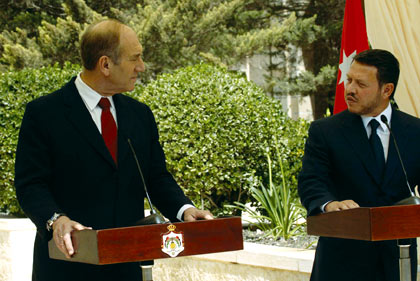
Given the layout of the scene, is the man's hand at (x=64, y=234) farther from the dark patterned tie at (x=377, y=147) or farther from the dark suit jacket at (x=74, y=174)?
the dark patterned tie at (x=377, y=147)

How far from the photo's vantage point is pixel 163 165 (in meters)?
3.21

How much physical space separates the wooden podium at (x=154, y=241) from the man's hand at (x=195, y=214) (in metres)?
0.24

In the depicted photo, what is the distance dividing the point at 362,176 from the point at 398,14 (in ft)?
6.20

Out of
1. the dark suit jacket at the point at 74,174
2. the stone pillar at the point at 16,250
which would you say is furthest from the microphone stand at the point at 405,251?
the stone pillar at the point at 16,250

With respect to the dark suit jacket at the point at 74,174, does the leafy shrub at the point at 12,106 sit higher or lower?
higher

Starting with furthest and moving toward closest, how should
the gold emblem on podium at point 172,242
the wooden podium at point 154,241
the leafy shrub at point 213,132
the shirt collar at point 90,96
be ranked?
the leafy shrub at point 213,132
the shirt collar at point 90,96
the gold emblem on podium at point 172,242
the wooden podium at point 154,241

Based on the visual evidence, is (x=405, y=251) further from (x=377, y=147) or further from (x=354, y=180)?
(x=377, y=147)

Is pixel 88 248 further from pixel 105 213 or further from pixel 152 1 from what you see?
pixel 152 1

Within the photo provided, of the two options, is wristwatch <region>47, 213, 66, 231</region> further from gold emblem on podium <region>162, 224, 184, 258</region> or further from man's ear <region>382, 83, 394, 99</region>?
man's ear <region>382, 83, 394, 99</region>

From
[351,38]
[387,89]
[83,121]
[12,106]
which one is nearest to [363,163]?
[387,89]

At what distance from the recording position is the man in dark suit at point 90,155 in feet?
9.53

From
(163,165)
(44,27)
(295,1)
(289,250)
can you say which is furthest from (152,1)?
(163,165)

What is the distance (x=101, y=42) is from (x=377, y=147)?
134 centimetres

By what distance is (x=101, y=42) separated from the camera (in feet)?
9.71
